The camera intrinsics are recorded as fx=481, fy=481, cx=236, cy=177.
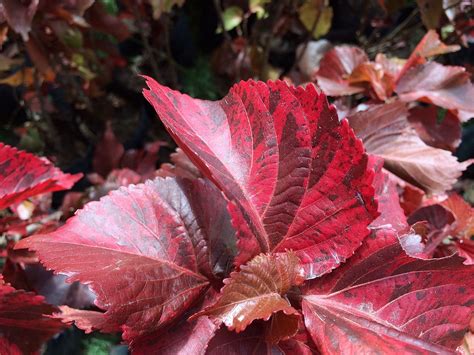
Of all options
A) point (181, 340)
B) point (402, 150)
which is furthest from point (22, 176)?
point (402, 150)

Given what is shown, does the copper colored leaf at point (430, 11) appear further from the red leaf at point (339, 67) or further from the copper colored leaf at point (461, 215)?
the copper colored leaf at point (461, 215)

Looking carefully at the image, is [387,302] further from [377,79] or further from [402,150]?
[377,79]

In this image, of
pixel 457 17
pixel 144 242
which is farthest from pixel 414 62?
pixel 144 242

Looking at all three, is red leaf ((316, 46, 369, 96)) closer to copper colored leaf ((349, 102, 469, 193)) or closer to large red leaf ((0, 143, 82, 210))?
copper colored leaf ((349, 102, 469, 193))

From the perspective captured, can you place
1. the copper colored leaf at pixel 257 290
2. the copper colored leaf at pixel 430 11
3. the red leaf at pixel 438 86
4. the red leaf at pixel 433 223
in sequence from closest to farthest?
the copper colored leaf at pixel 257 290 < the red leaf at pixel 433 223 < the red leaf at pixel 438 86 < the copper colored leaf at pixel 430 11

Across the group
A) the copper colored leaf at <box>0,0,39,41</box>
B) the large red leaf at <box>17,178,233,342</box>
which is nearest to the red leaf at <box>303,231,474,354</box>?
the large red leaf at <box>17,178,233,342</box>

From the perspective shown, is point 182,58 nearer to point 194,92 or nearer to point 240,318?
point 194,92

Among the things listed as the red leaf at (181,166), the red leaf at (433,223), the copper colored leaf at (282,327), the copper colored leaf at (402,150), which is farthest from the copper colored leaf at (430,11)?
the copper colored leaf at (282,327)
